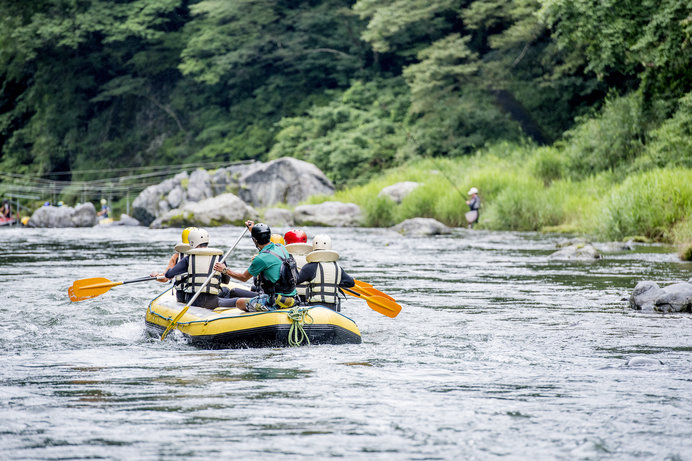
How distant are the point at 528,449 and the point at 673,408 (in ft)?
3.92

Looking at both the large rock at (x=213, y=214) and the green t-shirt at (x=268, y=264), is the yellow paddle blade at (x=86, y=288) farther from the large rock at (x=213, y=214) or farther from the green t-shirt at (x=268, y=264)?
the large rock at (x=213, y=214)

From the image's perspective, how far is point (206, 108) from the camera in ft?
133

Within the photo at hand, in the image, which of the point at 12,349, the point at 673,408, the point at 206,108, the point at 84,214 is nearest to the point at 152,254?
the point at 12,349

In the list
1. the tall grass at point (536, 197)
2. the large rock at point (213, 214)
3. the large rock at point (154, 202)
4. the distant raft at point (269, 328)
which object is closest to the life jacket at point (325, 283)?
the distant raft at point (269, 328)

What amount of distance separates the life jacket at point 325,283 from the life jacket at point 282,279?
0.89ft

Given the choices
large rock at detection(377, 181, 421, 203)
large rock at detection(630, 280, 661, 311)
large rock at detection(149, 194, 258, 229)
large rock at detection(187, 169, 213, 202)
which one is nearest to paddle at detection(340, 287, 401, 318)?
large rock at detection(630, 280, 661, 311)

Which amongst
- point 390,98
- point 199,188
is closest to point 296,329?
point 199,188

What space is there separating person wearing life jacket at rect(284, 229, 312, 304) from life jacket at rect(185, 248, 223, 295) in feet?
2.18

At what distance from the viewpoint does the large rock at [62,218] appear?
1220 inches

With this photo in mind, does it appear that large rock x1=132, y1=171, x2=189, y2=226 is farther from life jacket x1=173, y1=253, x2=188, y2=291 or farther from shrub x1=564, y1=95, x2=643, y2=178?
life jacket x1=173, y1=253, x2=188, y2=291

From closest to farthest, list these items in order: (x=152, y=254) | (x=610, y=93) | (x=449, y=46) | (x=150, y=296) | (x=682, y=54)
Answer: (x=150, y=296) < (x=152, y=254) < (x=682, y=54) < (x=610, y=93) < (x=449, y=46)

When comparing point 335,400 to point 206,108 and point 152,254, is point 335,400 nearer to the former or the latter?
point 152,254

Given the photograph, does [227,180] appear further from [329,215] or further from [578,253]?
[578,253]

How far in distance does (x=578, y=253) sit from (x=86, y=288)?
8179mm
